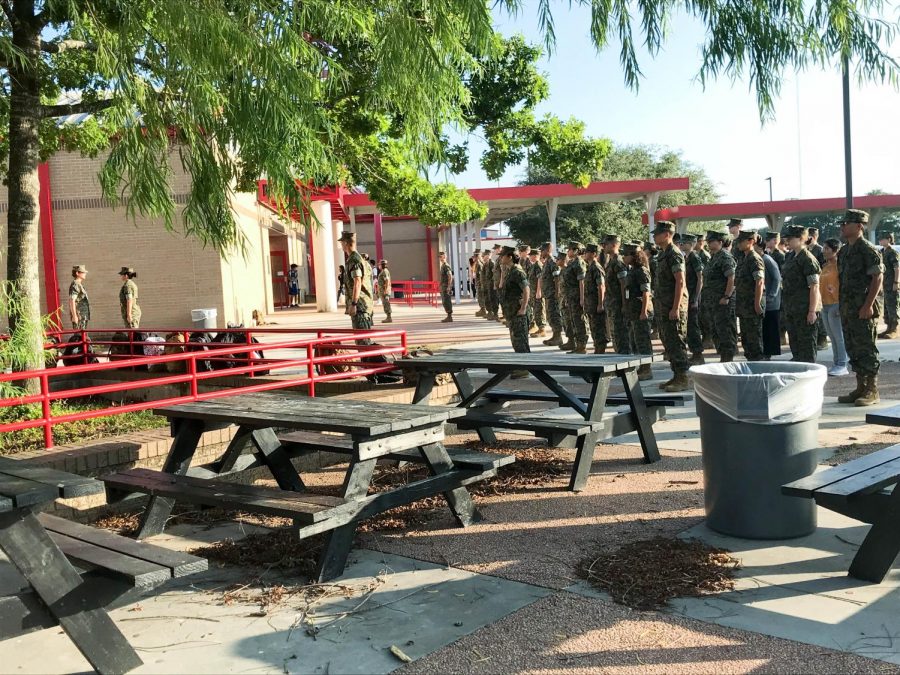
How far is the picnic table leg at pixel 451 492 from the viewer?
4.88 metres

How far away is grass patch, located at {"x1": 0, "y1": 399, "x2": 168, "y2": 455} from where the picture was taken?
675 cm

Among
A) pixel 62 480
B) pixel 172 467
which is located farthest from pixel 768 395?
pixel 172 467

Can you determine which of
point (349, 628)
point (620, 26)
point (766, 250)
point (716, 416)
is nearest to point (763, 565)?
point (716, 416)

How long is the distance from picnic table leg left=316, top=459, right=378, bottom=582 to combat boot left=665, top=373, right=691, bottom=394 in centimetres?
625

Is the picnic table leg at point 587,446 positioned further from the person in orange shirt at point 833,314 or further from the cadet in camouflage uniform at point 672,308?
the person in orange shirt at point 833,314

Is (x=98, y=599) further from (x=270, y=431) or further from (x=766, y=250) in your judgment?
(x=766, y=250)

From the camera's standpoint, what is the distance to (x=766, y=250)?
1343 centimetres

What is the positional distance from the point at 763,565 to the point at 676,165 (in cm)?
6410

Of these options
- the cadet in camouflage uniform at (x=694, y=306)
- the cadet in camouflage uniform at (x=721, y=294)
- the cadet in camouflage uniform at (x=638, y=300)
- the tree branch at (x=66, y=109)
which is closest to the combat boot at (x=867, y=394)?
the cadet in camouflage uniform at (x=721, y=294)

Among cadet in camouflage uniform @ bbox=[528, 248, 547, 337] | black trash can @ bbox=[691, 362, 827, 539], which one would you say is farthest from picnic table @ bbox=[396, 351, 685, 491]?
cadet in camouflage uniform @ bbox=[528, 248, 547, 337]

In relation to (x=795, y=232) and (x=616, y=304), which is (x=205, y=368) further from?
(x=795, y=232)

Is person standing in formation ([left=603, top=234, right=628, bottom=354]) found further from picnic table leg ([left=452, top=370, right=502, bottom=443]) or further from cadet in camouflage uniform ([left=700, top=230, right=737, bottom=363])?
picnic table leg ([left=452, top=370, right=502, bottom=443])

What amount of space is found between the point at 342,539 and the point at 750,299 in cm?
821

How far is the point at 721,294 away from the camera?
439 inches
